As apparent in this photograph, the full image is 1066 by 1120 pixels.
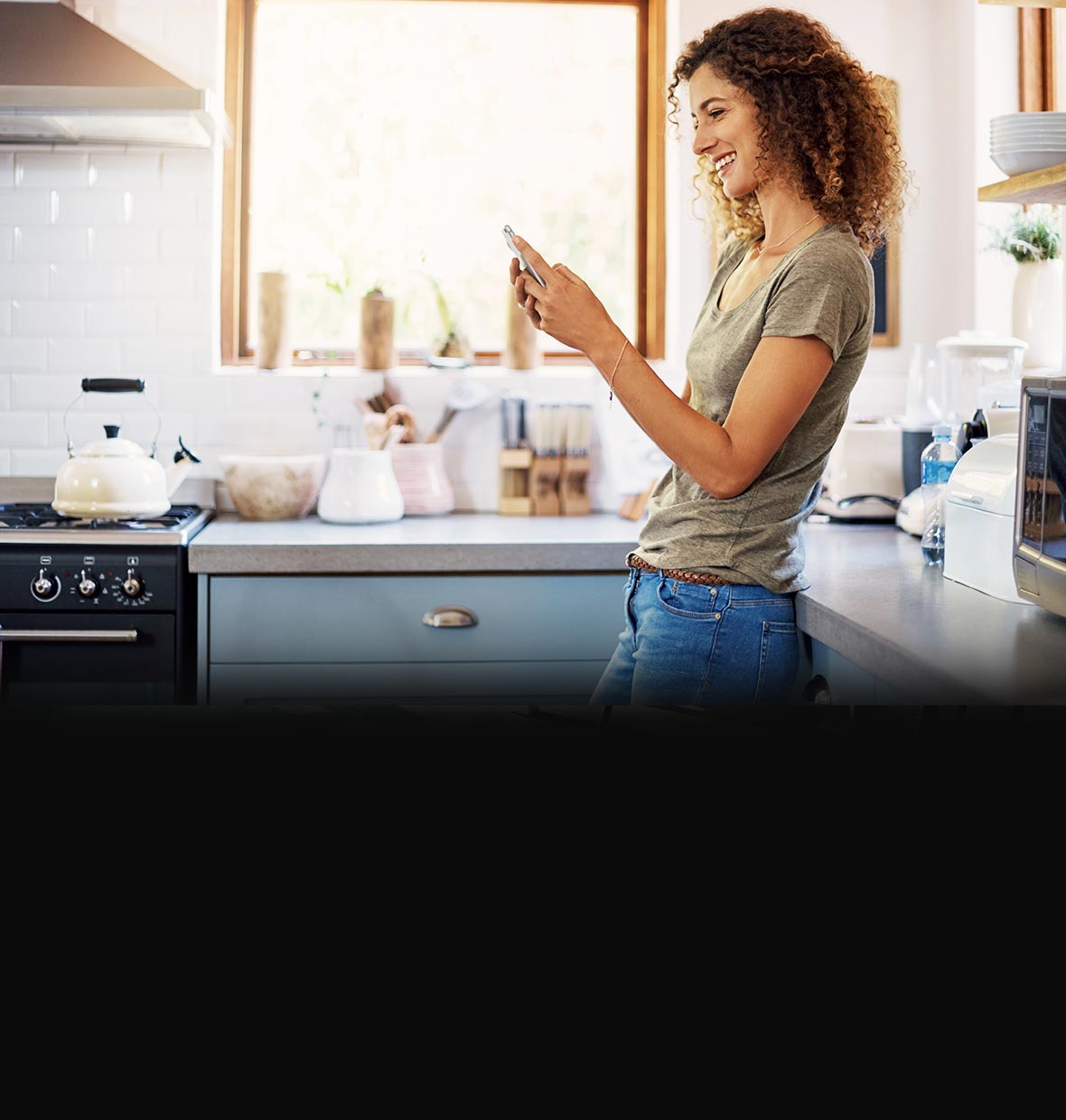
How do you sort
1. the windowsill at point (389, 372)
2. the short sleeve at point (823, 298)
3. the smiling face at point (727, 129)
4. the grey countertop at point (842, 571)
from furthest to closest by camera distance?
the windowsill at point (389, 372)
the smiling face at point (727, 129)
the short sleeve at point (823, 298)
the grey countertop at point (842, 571)

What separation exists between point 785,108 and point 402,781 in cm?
145

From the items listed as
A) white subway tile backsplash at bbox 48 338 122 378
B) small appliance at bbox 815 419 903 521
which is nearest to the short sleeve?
small appliance at bbox 815 419 903 521

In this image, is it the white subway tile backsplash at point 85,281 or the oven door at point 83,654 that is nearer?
the oven door at point 83,654

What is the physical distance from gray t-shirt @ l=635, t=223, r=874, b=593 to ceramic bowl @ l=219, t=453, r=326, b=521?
148cm

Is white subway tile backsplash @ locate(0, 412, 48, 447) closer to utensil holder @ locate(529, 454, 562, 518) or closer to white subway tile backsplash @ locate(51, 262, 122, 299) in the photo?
white subway tile backsplash @ locate(51, 262, 122, 299)

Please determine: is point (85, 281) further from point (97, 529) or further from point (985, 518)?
point (985, 518)

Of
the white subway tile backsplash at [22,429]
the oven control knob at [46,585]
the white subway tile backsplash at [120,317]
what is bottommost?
the oven control knob at [46,585]

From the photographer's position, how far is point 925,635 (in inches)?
61.5

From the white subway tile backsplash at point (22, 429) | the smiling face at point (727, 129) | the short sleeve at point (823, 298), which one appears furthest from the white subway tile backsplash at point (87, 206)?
the short sleeve at point (823, 298)

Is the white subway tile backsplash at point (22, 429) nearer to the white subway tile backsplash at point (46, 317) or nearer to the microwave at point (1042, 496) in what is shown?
the white subway tile backsplash at point (46, 317)

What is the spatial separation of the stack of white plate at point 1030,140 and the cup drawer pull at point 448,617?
129 centimetres

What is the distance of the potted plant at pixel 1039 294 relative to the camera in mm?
2846

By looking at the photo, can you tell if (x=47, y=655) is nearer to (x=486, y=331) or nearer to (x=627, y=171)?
(x=486, y=331)

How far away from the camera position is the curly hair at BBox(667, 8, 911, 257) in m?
1.62
